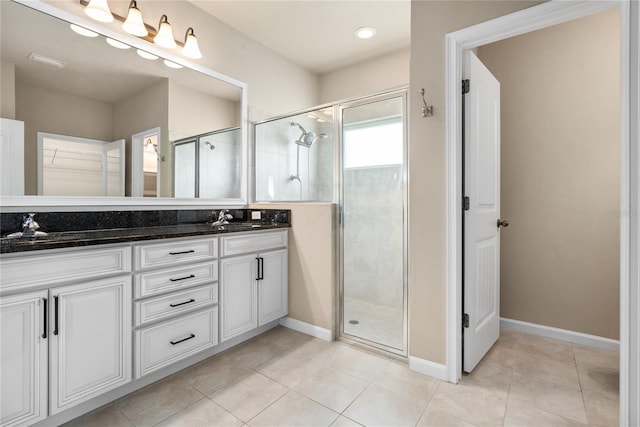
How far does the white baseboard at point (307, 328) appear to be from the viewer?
2.29 metres

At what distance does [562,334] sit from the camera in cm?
229

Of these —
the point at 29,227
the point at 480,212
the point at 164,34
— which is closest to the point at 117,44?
the point at 164,34

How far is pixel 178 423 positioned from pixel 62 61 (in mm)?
2060

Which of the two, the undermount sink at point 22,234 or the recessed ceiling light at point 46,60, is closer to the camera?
the undermount sink at point 22,234

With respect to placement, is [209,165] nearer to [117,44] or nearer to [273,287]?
[117,44]

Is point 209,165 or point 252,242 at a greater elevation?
point 209,165

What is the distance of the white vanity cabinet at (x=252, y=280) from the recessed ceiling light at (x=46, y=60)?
135 cm

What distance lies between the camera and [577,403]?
5.14 ft

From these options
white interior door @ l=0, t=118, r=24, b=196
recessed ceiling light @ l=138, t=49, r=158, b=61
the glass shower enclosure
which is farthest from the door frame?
white interior door @ l=0, t=118, r=24, b=196

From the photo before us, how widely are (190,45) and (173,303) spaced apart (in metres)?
1.87

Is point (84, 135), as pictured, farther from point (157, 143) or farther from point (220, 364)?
point (220, 364)

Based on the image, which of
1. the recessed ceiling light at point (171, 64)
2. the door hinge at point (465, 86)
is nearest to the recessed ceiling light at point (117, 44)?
the recessed ceiling light at point (171, 64)

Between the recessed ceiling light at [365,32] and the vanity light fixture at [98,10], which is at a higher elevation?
the recessed ceiling light at [365,32]

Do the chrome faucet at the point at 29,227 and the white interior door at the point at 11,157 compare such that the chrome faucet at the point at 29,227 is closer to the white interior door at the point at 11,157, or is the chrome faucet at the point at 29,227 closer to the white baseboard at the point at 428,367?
the white interior door at the point at 11,157
